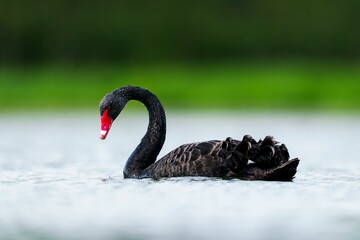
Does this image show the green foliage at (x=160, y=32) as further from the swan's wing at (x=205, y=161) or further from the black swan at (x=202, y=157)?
the swan's wing at (x=205, y=161)

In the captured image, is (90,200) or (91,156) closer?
(90,200)

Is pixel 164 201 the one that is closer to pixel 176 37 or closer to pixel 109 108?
pixel 109 108

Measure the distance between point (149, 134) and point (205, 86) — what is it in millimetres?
15608

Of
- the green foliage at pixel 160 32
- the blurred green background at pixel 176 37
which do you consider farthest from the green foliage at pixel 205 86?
the green foliage at pixel 160 32

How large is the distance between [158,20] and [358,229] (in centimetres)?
2759

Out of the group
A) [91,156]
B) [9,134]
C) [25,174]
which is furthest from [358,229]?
[9,134]

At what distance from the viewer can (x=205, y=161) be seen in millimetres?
8969

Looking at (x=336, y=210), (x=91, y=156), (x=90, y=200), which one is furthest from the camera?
(x=91, y=156)

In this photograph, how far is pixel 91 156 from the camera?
12297 millimetres

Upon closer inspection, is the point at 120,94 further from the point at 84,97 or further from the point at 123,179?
the point at 84,97

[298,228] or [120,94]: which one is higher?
[120,94]

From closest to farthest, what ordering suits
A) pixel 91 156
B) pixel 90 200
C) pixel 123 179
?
1. pixel 90 200
2. pixel 123 179
3. pixel 91 156

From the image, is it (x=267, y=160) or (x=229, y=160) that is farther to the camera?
(x=229, y=160)

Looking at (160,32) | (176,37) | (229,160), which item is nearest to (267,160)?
(229,160)
